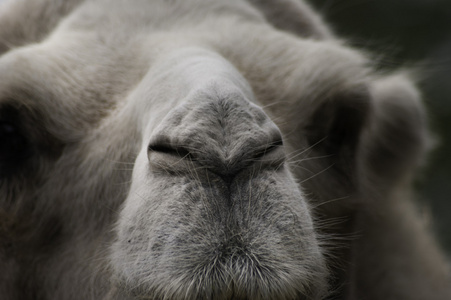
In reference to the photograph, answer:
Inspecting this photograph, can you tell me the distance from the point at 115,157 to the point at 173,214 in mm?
730

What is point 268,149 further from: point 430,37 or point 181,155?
point 430,37

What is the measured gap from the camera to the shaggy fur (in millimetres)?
2119

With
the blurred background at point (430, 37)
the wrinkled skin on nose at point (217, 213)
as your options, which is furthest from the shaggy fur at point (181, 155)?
the blurred background at point (430, 37)

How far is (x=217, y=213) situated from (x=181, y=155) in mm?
277

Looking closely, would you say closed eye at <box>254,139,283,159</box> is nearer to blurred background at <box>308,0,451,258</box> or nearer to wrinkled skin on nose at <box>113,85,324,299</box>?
wrinkled skin on nose at <box>113,85,324,299</box>

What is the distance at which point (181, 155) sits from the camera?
7.36 ft

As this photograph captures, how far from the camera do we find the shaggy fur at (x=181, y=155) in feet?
6.95

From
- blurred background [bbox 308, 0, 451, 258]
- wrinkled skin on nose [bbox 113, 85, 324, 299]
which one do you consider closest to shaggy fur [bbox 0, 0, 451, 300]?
wrinkled skin on nose [bbox 113, 85, 324, 299]

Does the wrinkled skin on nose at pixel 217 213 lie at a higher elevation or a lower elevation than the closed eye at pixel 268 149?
lower

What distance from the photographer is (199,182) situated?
216cm

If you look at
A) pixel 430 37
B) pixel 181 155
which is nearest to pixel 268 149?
pixel 181 155

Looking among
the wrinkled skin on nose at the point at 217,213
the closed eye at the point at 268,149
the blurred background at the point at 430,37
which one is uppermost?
the blurred background at the point at 430,37

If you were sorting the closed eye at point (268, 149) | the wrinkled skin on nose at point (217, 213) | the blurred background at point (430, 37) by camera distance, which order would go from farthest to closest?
1. the blurred background at point (430, 37)
2. the closed eye at point (268, 149)
3. the wrinkled skin on nose at point (217, 213)

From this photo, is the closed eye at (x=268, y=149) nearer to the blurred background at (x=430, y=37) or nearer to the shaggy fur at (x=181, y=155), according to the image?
the shaggy fur at (x=181, y=155)
